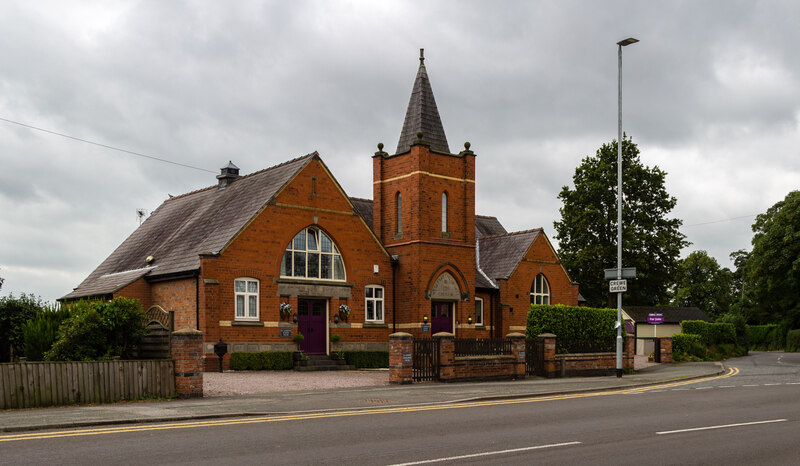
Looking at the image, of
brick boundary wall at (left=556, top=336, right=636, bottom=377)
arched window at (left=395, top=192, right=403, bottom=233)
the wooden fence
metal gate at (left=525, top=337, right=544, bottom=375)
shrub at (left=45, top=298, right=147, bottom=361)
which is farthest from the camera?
arched window at (left=395, top=192, right=403, bottom=233)

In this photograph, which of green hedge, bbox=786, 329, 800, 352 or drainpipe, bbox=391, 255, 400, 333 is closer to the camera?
drainpipe, bbox=391, 255, 400, 333

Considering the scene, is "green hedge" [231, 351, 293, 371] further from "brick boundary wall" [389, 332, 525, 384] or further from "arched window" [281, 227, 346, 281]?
"brick boundary wall" [389, 332, 525, 384]

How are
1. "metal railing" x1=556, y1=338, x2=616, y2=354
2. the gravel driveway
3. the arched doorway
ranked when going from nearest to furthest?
the gravel driveway → "metal railing" x1=556, y1=338, x2=616, y2=354 → the arched doorway

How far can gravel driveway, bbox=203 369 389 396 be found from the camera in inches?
833

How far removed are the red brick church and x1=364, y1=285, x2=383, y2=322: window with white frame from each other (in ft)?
0.17

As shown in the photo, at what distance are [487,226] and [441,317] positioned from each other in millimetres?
14709

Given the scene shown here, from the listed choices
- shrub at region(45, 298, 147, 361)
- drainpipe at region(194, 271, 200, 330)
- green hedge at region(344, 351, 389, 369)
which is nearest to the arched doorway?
green hedge at region(344, 351, 389, 369)

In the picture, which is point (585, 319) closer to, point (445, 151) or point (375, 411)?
point (445, 151)

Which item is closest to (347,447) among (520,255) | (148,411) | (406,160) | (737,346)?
(148,411)

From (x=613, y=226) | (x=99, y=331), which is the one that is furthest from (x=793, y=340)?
(x=99, y=331)

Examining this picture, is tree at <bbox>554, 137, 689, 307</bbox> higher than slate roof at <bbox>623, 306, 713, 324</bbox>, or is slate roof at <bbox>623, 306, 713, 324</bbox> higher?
tree at <bbox>554, 137, 689, 307</bbox>

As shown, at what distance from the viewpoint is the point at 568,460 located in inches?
376

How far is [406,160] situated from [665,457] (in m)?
26.6

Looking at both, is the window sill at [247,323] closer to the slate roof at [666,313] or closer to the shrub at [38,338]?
the shrub at [38,338]
